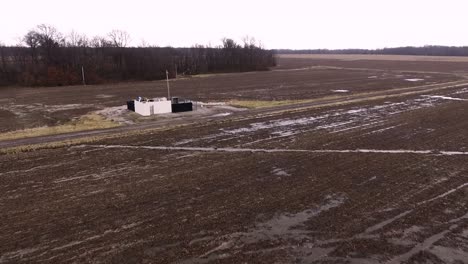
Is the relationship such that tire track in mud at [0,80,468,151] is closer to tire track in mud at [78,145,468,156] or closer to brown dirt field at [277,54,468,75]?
tire track in mud at [78,145,468,156]

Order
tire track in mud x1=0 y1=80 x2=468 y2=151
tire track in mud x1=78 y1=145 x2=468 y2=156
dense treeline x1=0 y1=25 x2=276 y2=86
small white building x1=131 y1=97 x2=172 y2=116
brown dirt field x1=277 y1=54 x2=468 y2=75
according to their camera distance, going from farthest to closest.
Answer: brown dirt field x1=277 y1=54 x2=468 y2=75 < dense treeline x1=0 y1=25 x2=276 y2=86 < small white building x1=131 y1=97 x2=172 y2=116 < tire track in mud x1=0 y1=80 x2=468 y2=151 < tire track in mud x1=78 y1=145 x2=468 y2=156

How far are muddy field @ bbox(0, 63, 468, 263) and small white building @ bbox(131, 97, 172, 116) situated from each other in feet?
19.0

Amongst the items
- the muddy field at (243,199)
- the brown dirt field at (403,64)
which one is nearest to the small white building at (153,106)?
the muddy field at (243,199)

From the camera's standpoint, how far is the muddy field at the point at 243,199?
27.7ft

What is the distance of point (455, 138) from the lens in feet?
59.7

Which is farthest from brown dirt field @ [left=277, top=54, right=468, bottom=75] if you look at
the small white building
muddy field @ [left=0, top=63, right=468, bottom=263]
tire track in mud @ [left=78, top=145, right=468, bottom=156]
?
muddy field @ [left=0, top=63, right=468, bottom=263]

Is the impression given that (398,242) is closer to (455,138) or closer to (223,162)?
(223,162)

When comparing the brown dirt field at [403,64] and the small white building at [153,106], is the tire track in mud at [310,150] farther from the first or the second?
the brown dirt field at [403,64]

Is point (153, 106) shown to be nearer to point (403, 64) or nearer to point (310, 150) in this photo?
point (310, 150)

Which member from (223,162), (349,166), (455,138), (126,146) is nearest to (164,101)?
(126,146)

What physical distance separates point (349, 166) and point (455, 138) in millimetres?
7254

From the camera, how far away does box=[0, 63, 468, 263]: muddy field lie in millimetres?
8438

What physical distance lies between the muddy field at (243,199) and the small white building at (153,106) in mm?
5777

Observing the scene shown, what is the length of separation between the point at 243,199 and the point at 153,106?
51.5 ft
